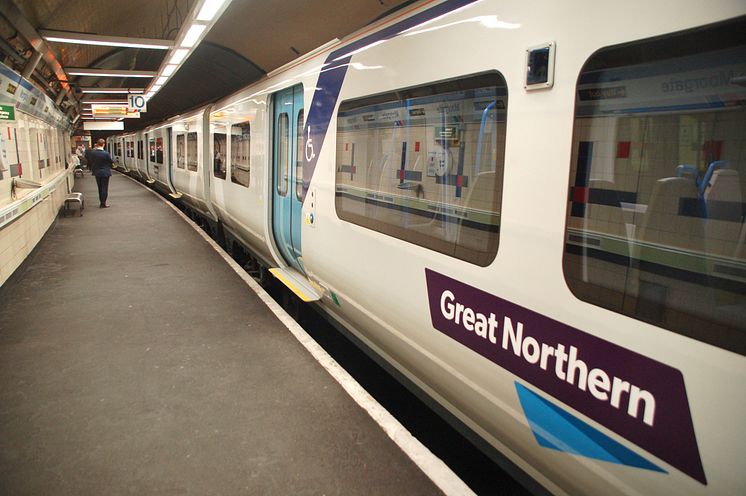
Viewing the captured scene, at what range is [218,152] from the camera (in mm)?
7895

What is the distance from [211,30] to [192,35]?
5.23 m

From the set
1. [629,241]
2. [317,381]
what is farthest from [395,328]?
[629,241]

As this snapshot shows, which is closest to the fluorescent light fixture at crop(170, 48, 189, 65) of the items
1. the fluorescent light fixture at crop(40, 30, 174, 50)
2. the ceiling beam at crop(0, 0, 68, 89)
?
the fluorescent light fixture at crop(40, 30, 174, 50)

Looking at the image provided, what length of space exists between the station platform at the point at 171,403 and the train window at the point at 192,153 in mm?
4727

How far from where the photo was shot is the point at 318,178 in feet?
13.0

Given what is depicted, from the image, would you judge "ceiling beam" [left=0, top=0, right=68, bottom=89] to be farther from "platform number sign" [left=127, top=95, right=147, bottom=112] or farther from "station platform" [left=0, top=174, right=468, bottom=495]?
"platform number sign" [left=127, top=95, right=147, bottom=112]

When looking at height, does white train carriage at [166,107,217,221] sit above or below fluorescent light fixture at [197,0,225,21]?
below

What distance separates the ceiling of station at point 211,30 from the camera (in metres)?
7.52

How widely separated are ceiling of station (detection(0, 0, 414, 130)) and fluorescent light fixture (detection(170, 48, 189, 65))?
3.42 feet

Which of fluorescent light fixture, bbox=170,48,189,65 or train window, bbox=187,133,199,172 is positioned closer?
fluorescent light fixture, bbox=170,48,189,65

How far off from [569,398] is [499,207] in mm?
795

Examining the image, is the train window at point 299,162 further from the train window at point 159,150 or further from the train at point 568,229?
the train window at point 159,150

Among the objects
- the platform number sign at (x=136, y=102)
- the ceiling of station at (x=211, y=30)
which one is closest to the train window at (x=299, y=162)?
the ceiling of station at (x=211, y=30)

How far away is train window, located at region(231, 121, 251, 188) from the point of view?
20.1ft
